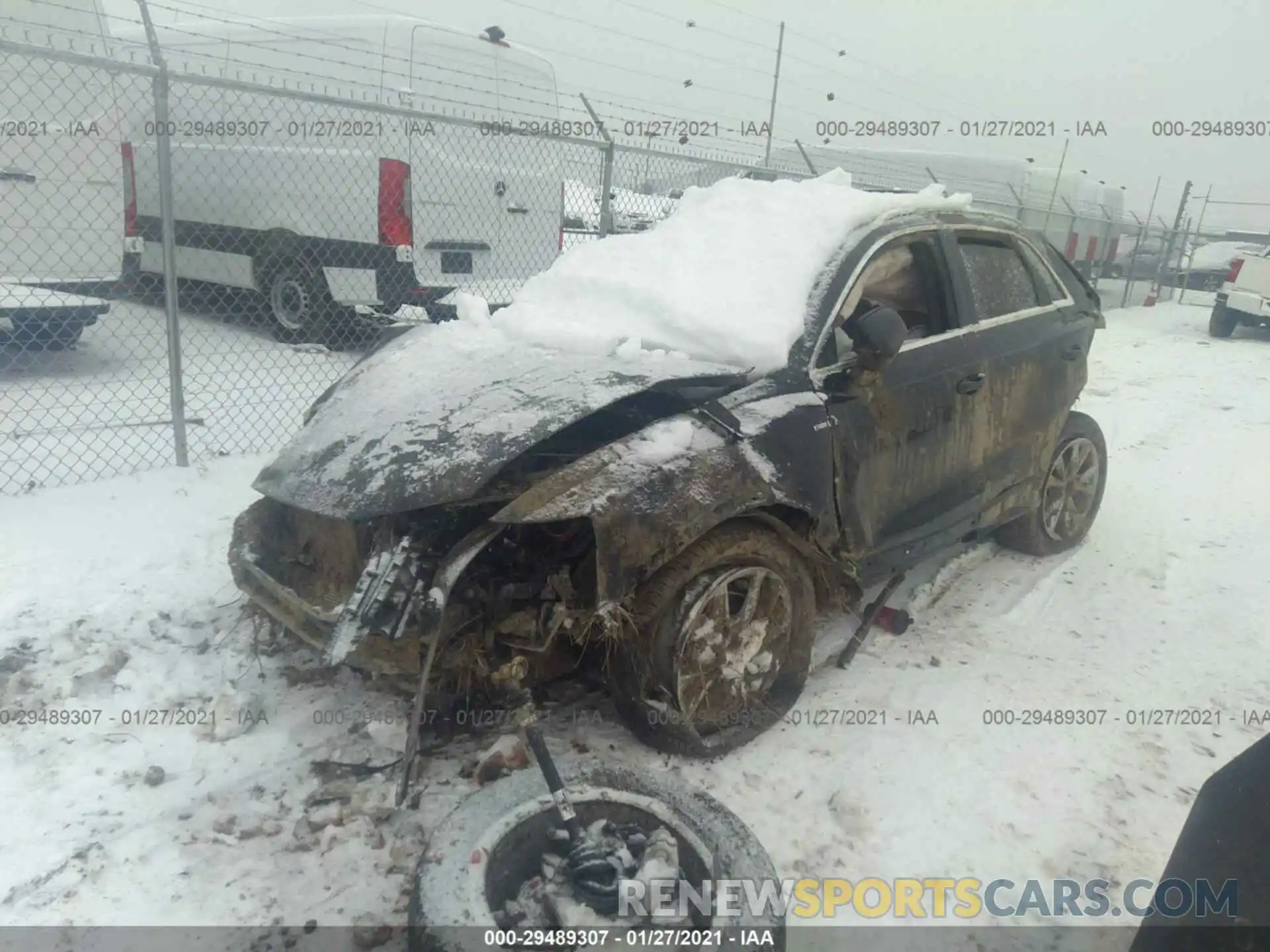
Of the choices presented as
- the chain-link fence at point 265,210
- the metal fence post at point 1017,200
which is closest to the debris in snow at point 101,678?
the chain-link fence at point 265,210

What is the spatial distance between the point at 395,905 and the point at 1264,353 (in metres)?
14.5

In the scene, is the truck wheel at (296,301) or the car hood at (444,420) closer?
the car hood at (444,420)

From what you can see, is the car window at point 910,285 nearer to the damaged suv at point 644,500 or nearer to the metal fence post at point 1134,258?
the damaged suv at point 644,500

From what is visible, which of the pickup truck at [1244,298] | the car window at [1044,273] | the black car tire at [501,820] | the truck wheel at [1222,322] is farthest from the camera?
the truck wheel at [1222,322]

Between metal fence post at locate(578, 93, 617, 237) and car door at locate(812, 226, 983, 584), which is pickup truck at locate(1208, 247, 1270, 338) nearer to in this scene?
metal fence post at locate(578, 93, 617, 237)

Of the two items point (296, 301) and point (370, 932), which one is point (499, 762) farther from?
point (296, 301)

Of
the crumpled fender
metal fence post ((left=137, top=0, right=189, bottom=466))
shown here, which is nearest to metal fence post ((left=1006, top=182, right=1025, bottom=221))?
metal fence post ((left=137, top=0, right=189, bottom=466))

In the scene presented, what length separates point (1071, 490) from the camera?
4.77 meters

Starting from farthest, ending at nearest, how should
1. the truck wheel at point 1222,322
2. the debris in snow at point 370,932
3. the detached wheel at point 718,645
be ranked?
1. the truck wheel at point 1222,322
2. the detached wheel at point 718,645
3. the debris in snow at point 370,932

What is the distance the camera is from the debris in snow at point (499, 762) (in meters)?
2.73

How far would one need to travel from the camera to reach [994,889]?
244cm

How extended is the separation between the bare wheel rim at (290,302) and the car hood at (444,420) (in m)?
4.61

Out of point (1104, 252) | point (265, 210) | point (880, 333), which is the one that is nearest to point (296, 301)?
point (265, 210)

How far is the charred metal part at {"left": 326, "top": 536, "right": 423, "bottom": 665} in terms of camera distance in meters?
2.38
